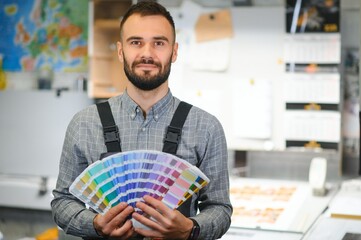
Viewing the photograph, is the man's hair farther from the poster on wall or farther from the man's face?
the poster on wall

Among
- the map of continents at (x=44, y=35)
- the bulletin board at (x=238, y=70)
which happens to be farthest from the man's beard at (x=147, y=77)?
the map of continents at (x=44, y=35)

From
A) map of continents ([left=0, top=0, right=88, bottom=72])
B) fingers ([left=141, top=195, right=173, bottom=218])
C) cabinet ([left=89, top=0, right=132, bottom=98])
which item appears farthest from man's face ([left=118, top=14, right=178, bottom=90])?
map of continents ([left=0, top=0, right=88, bottom=72])

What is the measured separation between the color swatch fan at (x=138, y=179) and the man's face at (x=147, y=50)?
241mm

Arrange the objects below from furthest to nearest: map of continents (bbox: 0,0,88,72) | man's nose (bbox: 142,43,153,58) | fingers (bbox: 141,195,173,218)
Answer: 1. map of continents (bbox: 0,0,88,72)
2. man's nose (bbox: 142,43,153,58)
3. fingers (bbox: 141,195,173,218)

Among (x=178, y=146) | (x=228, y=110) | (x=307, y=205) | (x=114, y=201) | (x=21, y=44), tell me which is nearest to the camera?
(x=114, y=201)

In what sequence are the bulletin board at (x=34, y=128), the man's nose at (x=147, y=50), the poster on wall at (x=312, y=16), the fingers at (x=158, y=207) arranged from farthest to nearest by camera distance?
the bulletin board at (x=34, y=128) → the poster on wall at (x=312, y=16) → the man's nose at (x=147, y=50) → the fingers at (x=158, y=207)

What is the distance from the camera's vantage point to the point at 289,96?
3.90m

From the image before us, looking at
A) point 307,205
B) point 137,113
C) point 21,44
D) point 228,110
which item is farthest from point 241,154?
Result: point 137,113

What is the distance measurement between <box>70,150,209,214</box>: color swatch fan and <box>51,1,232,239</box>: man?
0.10 m

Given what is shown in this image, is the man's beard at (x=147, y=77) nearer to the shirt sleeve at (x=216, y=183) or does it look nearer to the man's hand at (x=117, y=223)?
the shirt sleeve at (x=216, y=183)

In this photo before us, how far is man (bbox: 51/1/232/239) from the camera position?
170 centimetres

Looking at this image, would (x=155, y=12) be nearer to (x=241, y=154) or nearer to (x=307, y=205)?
(x=307, y=205)

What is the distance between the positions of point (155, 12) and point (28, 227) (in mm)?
3388

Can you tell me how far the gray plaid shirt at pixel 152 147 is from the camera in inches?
68.9
